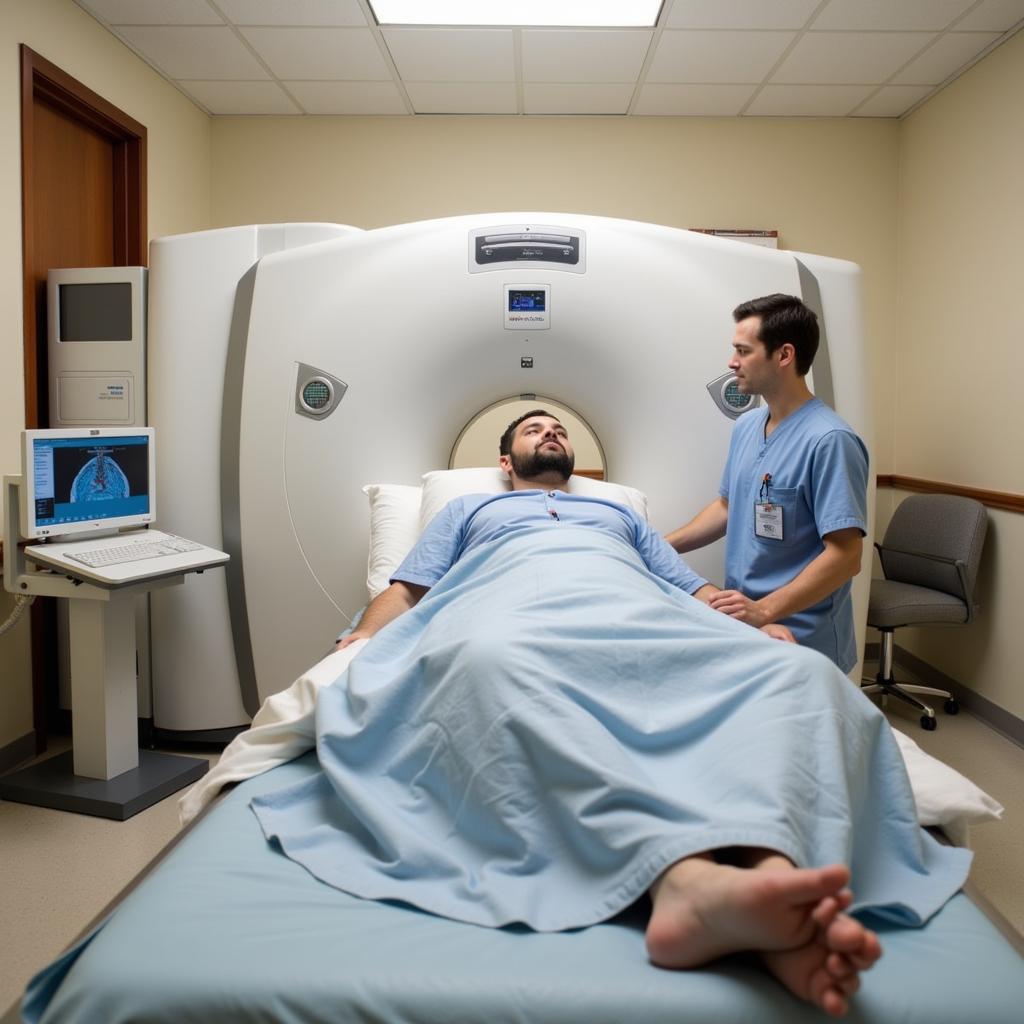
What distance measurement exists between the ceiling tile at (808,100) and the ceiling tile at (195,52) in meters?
1.90

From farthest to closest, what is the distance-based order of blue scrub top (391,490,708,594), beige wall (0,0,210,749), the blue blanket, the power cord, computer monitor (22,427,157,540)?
beige wall (0,0,210,749)
the power cord
computer monitor (22,427,157,540)
blue scrub top (391,490,708,594)
the blue blanket

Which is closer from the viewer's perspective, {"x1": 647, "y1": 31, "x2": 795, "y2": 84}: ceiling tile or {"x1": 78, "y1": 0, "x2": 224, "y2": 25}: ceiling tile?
{"x1": 78, "y1": 0, "x2": 224, "y2": 25}: ceiling tile

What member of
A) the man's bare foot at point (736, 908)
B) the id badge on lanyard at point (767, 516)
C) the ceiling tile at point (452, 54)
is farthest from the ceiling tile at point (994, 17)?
the man's bare foot at point (736, 908)

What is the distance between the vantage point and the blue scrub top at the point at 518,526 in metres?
1.96

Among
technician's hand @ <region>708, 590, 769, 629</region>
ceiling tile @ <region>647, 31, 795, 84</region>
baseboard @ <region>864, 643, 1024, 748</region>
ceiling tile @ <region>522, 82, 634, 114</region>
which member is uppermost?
ceiling tile @ <region>647, 31, 795, 84</region>

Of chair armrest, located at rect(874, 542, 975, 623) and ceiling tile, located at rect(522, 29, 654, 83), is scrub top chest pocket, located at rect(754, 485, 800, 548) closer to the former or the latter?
chair armrest, located at rect(874, 542, 975, 623)

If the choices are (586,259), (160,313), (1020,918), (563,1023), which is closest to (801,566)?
(1020,918)

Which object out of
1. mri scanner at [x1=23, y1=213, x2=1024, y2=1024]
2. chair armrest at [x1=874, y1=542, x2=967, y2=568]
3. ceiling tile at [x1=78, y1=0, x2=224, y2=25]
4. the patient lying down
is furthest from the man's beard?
ceiling tile at [x1=78, y1=0, x2=224, y2=25]

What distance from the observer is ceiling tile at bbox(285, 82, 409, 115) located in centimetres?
347

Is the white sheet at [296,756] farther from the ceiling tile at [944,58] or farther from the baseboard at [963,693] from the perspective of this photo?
the ceiling tile at [944,58]

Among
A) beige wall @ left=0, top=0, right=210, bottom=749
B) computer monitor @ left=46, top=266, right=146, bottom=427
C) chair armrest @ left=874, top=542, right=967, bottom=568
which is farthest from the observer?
chair armrest @ left=874, top=542, right=967, bottom=568

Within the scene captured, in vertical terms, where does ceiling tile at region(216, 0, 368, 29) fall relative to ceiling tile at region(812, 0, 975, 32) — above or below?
below

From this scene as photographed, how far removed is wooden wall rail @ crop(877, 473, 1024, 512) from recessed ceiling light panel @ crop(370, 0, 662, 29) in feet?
6.18

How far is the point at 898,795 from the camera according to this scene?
3.83 feet
